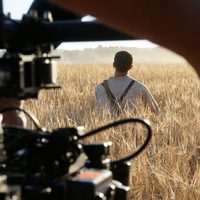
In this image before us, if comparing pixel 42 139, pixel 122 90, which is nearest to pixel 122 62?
pixel 122 90

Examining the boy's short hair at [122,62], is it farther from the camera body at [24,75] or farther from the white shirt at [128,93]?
the camera body at [24,75]

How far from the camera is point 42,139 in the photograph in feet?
2.33

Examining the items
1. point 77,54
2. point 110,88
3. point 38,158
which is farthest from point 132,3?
point 77,54

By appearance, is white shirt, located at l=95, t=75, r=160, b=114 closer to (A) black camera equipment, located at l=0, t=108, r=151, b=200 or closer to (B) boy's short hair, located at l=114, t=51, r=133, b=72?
(B) boy's short hair, located at l=114, t=51, r=133, b=72

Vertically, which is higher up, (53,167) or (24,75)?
(24,75)

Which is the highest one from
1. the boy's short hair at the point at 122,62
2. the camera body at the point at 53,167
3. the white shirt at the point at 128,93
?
the boy's short hair at the point at 122,62

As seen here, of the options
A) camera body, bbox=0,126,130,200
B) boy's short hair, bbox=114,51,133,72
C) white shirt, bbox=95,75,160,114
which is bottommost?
white shirt, bbox=95,75,160,114

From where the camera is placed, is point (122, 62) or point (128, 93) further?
point (122, 62)

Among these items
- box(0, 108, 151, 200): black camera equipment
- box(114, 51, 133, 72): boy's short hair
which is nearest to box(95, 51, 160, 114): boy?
box(114, 51, 133, 72): boy's short hair

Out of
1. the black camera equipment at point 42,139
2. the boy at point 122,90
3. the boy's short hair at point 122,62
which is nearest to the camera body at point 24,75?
the black camera equipment at point 42,139

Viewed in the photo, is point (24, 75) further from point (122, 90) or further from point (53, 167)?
point (122, 90)

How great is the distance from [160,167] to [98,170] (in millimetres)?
1466

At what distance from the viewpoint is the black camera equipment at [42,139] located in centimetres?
65

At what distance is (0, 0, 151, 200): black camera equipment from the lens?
2.12 feet
